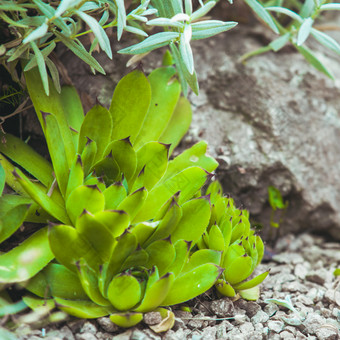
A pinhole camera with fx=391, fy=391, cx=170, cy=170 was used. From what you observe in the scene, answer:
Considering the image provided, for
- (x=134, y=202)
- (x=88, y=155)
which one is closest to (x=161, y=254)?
(x=134, y=202)

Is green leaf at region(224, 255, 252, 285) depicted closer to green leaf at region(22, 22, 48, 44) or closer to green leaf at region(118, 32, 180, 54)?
green leaf at region(118, 32, 180, 54)

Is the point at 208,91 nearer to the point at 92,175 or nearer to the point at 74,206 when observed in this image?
the point at 92,175

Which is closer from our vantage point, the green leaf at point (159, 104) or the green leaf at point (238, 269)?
the green leaf at point (238, 269)

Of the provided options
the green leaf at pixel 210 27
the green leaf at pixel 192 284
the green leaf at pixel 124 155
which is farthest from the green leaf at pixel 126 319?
the green leaf at pixel 210 27

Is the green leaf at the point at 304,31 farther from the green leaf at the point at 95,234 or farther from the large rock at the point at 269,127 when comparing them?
the green leaf at the point at 95,234

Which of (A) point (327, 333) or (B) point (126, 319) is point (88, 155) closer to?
(B) point (126, 319)

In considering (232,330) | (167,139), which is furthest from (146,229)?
(167,139)
